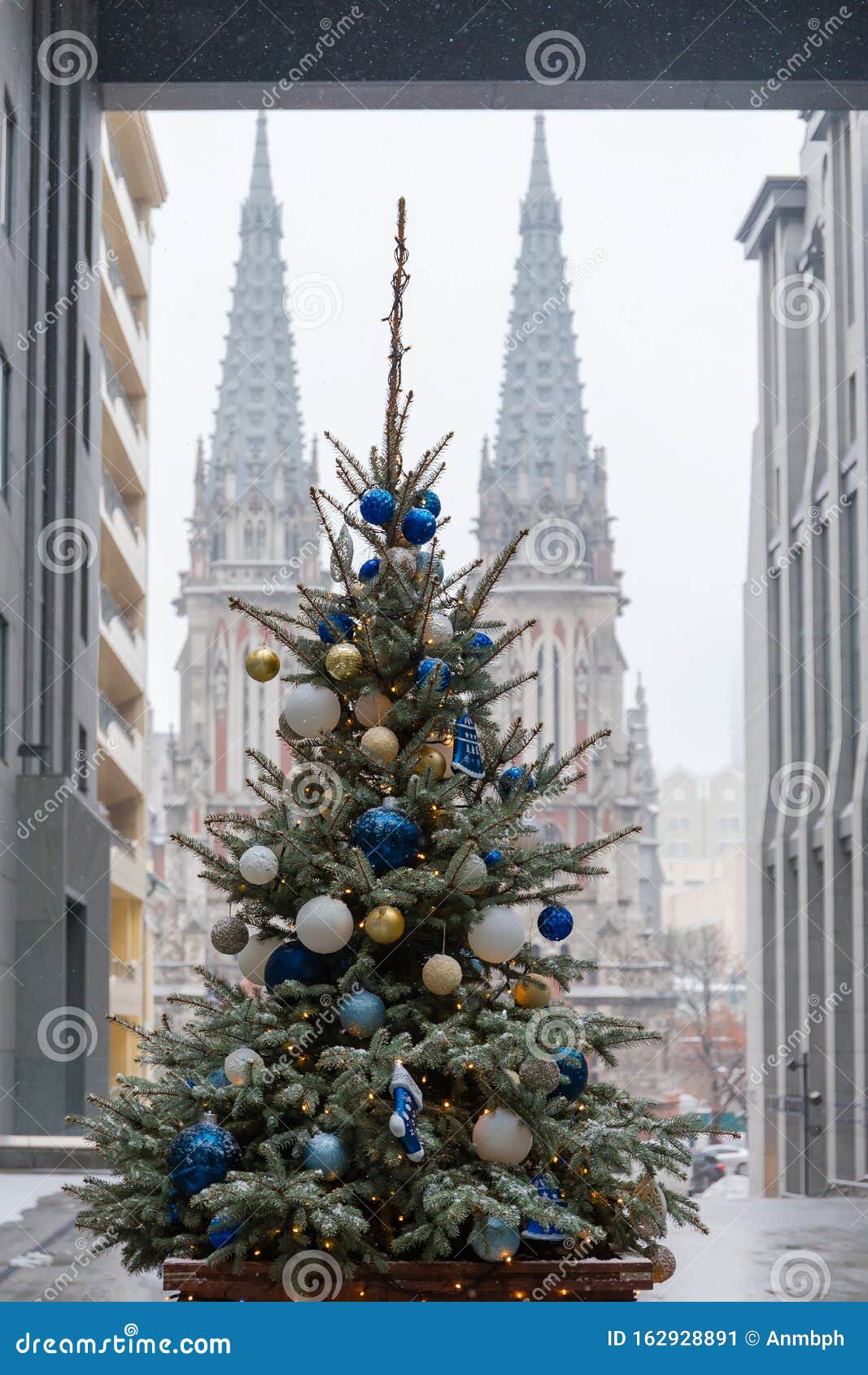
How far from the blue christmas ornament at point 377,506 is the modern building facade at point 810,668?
66.3 feet

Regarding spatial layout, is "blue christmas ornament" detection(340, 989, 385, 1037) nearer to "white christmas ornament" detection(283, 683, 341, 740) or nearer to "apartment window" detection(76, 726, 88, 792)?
"white christmas ornament" detection(283, 683, 341, 740)

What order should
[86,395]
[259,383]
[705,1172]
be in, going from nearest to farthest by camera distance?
[86,395], [705,1172], [259,383]

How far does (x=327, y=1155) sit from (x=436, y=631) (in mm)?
1502

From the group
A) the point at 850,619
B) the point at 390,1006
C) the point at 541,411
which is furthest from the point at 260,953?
the point at 541,411

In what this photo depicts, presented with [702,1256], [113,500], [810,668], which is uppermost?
[113,500]

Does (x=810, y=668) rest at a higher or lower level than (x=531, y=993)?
higher

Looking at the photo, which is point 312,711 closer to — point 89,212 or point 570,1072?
point 570,1072

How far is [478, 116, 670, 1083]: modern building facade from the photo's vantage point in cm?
6819

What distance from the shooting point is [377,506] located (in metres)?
5.02

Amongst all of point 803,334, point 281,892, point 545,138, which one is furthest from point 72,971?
point 545,138

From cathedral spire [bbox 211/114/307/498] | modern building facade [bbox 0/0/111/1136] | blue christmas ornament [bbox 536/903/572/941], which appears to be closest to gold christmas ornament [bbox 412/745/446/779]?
blue christmas ornament [bbox 536/903/572/941]

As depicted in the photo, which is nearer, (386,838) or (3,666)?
(386,838)

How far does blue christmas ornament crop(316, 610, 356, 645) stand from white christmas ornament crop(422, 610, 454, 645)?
0.22 meters
